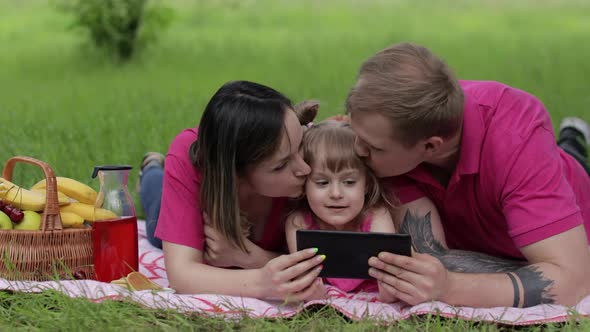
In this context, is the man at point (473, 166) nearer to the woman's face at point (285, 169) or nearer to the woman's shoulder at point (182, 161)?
the woman's face at point (285, 169)

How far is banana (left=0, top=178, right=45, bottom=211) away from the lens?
3857mm

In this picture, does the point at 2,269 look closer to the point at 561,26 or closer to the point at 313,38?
the point at 313,38

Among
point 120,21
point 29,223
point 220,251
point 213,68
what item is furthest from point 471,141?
point 120,21

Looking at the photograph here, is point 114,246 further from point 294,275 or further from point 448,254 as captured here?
point 448,254

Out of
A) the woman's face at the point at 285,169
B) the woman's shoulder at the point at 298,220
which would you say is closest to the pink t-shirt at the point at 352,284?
the woman's shoulder at the point at 298,220

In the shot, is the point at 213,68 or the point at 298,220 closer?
the point at 298,220

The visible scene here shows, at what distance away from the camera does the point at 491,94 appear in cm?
383

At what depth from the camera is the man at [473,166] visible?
3.39 meters

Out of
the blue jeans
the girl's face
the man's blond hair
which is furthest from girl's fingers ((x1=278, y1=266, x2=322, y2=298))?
the blue jeans

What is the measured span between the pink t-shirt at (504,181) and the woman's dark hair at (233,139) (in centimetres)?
77

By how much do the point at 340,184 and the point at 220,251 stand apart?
62 cm

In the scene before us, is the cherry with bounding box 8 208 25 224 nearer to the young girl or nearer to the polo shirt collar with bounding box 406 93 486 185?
the young girl

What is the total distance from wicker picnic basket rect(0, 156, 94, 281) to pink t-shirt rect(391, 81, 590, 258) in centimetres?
154

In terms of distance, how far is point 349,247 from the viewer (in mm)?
3324
